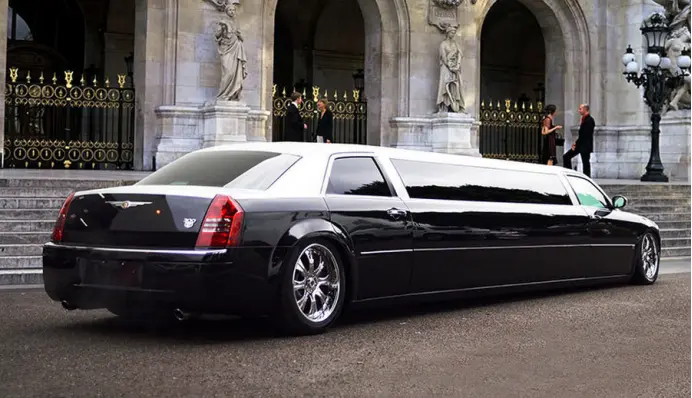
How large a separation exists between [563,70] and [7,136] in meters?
15.2

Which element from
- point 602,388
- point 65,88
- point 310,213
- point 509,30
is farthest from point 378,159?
point 509,30

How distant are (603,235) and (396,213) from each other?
363 centimetres

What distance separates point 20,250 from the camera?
11.0m

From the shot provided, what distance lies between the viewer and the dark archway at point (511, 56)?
35094 millimetres

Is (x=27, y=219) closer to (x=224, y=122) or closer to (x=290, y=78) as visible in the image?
(x=224, y=122)

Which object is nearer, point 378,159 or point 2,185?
point 378,159

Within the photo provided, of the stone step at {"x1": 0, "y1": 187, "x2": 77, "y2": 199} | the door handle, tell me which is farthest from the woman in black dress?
the door handle

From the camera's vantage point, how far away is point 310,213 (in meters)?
7.05

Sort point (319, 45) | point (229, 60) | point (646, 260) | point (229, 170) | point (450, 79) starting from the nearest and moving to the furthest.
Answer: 1. point (229, 170)
2. point (646, 260)
3. point (229, 60)
4. point (450, 79)
5. point (319, 45)

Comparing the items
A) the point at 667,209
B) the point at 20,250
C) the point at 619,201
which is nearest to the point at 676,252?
the point at 667,209

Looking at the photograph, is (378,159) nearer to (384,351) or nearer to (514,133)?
(384,351)

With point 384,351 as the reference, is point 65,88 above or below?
above

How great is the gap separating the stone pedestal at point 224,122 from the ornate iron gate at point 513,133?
8.84m

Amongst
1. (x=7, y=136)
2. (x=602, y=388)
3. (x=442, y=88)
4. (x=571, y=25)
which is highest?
(x=571, y=25)
